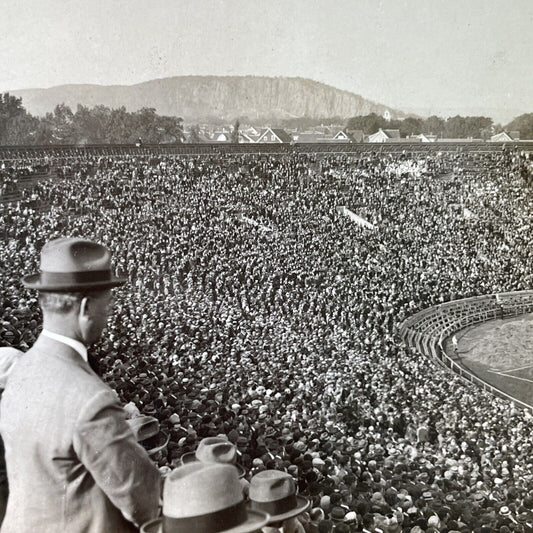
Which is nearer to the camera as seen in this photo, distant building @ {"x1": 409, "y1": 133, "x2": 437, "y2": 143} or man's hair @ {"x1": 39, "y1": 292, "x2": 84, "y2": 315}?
man's hair @ {"x1": 39, "y1": 292, "x2": 84, "y2": 315}

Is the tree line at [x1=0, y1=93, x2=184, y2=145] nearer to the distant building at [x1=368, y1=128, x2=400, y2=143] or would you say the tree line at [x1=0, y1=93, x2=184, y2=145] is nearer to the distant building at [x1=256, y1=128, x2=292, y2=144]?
the distant building at [x1=256, y1=128, x2=292, y2=144]

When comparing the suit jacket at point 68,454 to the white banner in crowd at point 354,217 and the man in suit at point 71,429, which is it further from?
the white banner in crowd at point 354,217

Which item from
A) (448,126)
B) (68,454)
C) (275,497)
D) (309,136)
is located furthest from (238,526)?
(309,136)

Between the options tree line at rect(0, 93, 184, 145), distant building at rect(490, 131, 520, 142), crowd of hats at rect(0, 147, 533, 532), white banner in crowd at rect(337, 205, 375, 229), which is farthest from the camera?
white banner in crowd at rect(337, 205, 375, 229)

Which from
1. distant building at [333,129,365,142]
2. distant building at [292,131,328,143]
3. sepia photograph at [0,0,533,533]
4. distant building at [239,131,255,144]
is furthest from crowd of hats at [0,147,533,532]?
distant building at [292,131,328,143]

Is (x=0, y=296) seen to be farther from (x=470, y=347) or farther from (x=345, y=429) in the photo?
(x=470, y=347)

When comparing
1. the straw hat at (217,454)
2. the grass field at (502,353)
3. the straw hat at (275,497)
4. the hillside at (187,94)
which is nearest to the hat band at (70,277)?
the straw hat at (217,454)

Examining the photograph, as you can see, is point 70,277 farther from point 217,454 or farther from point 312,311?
point 312,311
